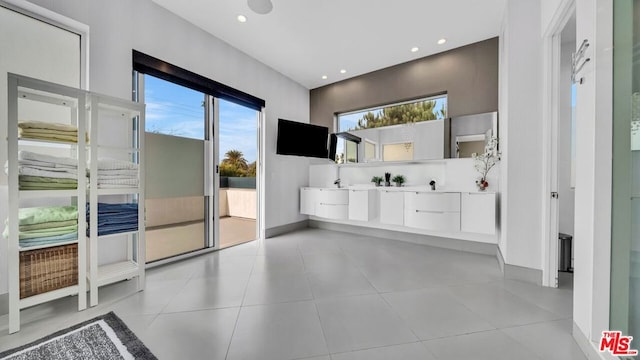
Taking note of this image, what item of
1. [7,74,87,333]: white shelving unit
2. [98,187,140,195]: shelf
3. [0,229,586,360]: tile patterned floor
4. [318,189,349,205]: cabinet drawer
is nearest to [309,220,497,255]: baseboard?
[0,229,586,360]: tile patterned floor

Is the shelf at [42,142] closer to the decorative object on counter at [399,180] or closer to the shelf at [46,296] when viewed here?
the shelf at [46,296]

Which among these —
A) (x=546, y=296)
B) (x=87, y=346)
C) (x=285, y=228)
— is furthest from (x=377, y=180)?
(x=87, y=346)

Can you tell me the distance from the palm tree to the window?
5.99ft

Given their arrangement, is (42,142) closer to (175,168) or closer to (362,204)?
(175,168)

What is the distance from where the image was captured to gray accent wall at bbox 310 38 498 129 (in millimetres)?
3213

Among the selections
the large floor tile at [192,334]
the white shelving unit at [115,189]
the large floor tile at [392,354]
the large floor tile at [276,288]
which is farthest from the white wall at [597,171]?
the white shelving unit at [115,189]

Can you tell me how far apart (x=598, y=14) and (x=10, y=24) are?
13.2ft

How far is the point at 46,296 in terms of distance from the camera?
1.66 metres

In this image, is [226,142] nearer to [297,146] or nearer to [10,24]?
[297,146]

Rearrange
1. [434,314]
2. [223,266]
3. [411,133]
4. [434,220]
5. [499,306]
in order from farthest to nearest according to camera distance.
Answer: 1. [411,133]
2. [434,220]
3. [223,266]
4. [499,306]
5. [434,314]

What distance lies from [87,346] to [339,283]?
182 cm

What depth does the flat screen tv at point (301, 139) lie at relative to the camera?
430 cm

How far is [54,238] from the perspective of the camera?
1718mm

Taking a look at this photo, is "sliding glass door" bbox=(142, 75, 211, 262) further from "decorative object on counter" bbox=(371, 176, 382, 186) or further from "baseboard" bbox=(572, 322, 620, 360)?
"baseboard" bbox=(572, 322, 620, 360)
